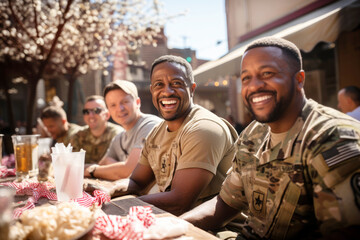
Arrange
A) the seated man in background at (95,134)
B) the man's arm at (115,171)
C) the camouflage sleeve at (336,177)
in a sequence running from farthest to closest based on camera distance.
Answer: the seated man in background at (95,134), the man's arm at (115,171), the camouflage sleeve at (336,177)

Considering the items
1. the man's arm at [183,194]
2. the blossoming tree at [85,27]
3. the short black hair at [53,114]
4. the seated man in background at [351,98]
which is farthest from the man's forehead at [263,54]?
the blossoming tree at [85,27]

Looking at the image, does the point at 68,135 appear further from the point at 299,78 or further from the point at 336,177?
the point at 336,177

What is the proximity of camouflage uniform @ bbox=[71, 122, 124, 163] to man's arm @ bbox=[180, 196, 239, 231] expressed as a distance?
290 cm

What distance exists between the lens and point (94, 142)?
14.9 feet

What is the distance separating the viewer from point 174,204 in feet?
6.43

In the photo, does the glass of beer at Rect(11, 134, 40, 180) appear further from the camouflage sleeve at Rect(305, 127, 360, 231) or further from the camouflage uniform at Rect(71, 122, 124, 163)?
the camouflage sleeve at Rect(305, 127, 360, 231)

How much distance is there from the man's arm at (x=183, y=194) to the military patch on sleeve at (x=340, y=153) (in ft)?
3.15

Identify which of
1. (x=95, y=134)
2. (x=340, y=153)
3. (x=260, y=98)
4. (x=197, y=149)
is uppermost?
(x=260, y=98)

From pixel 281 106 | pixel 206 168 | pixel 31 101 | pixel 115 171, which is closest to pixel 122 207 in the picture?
pixel 206 168

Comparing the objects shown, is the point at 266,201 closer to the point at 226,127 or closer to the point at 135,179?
the point at 226,127

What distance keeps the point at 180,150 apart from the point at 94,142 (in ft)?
8.64

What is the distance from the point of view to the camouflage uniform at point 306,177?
1159 millimetres

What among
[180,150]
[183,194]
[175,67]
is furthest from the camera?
[175,67]

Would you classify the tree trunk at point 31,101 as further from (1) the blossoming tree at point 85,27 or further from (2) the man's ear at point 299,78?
(2) the man's ear at point 299,78
